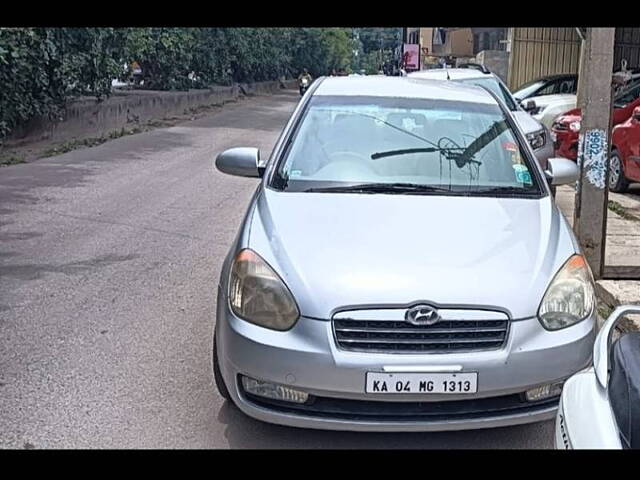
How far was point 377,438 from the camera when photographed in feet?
11.6

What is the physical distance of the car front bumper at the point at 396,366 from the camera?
3096 mm

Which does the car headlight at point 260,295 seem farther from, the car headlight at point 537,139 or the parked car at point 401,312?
the car headlight at point 537,139

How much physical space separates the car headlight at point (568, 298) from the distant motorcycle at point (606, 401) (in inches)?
33.7

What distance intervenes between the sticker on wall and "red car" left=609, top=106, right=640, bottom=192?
10.5 ft

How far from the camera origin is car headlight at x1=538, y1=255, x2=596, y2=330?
3.26 meters

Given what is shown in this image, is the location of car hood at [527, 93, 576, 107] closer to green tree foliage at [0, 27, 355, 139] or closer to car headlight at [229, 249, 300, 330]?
green tree foliage at [0, 27, 355, 139]

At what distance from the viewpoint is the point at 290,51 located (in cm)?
4641

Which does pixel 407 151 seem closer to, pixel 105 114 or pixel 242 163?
pixel 242 163

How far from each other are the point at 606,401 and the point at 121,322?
360 cm

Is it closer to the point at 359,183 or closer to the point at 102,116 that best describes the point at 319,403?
the point at 359,183

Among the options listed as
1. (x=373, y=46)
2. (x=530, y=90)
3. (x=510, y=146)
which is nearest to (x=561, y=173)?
(x=510, y=146)
